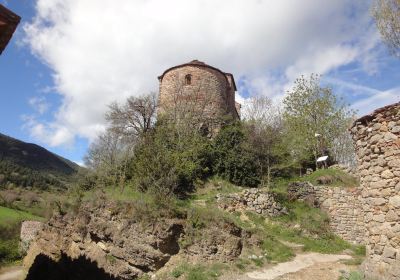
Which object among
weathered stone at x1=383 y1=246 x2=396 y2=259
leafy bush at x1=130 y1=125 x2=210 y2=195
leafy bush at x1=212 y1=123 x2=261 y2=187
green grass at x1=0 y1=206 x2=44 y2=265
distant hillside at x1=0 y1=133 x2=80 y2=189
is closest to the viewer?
weathered stone at x1=383 y1=246 x2=396 y2=259

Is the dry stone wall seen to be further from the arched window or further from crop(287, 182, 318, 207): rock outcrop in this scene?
the arched window

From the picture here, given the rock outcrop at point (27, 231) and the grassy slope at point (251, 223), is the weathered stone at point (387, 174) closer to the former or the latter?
the grassy slope at point (251, 223)

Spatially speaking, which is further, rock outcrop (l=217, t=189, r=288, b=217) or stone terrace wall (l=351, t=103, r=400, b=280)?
rock outcrop (l=217, t=189, r=288, b=217)

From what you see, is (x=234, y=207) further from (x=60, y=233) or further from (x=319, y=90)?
(x=319, y=90)

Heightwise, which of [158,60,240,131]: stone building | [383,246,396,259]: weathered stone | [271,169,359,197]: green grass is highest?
[158,60,240,131]: stone building

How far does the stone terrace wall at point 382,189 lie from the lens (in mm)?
7062

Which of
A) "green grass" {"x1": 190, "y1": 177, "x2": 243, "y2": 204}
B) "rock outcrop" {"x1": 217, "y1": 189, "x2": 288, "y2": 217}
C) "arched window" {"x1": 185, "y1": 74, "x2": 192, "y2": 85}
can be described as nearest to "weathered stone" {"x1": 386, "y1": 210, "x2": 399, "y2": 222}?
"rock outcrop" {"x1": 217, "y1": 189, "x2": 288, "y2": 217}

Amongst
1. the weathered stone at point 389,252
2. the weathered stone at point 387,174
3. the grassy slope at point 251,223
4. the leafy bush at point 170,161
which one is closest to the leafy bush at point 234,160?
the leafy bush at point 170,161

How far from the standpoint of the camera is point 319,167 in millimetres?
25234

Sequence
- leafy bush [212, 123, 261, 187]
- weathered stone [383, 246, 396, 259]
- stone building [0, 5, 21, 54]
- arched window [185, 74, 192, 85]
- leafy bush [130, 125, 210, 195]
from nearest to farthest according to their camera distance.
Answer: stone building [0, 5, 21, 54], weathered stone [383, 246, 396, 259], leafy bush [130, 125, 210, 195], leafy bush [212, 123, 261, 187], arched window [185, 74, 192, 85]

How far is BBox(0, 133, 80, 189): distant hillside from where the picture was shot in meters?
62.1

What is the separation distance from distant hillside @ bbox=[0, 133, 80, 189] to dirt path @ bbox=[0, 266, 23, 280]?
90.1 ft

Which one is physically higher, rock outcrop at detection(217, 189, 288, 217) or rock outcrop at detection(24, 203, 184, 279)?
rock outcrop at detection(217, 189, 288, 217)

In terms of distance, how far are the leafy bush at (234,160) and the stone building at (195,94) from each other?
2.13 metres
